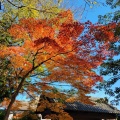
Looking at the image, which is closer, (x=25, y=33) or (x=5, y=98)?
(x=25, y=33)

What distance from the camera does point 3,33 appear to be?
17.9 m

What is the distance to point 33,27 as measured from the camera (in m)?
15.8

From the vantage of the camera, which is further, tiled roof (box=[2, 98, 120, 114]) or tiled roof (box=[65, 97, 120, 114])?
tiled roof (box=[65, 97, 120, 114])

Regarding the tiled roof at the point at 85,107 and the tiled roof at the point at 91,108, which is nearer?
the tiled roof at the point at 85,107

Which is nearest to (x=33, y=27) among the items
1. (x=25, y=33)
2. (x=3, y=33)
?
(x=25, y=33)

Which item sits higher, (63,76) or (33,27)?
(33,27)

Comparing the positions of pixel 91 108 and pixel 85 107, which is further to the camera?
pixel 91 108

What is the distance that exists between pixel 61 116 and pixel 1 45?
24.6 feet

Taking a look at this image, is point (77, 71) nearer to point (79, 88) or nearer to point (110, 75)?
point (79, 88)

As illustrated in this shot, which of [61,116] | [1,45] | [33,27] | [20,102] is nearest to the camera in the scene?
[33,27]

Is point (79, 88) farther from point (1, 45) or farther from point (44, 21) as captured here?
point (1, 45)

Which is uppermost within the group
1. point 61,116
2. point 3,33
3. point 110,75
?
point 3,33

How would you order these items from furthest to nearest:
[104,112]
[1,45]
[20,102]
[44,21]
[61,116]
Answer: [104,112], [20,102], [61,116], [1,45], [44,21]

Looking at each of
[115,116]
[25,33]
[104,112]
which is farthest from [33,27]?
[115,116]
